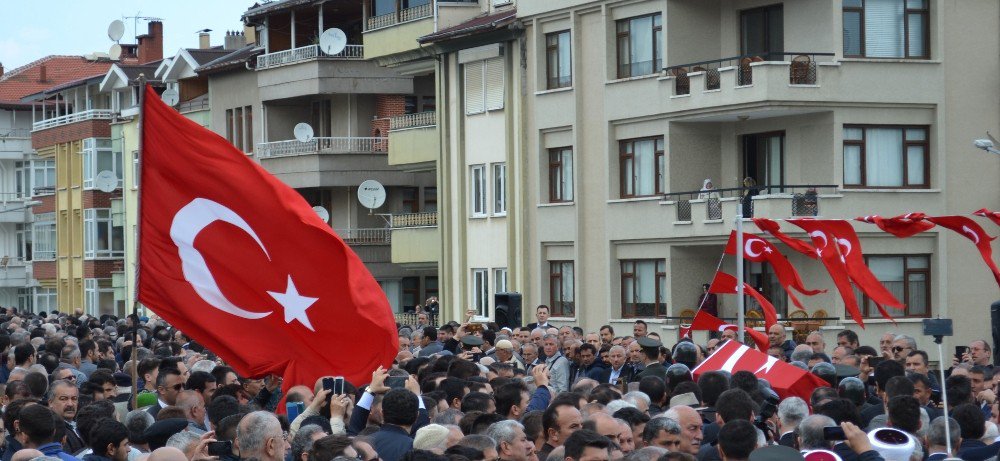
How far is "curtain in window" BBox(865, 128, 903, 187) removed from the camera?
37.2 m

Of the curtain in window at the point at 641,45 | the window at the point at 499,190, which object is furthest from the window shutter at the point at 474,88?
the curtain in window at the point at 641,45

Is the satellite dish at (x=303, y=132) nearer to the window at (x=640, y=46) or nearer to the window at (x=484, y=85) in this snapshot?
the window at (x=484, y=85)

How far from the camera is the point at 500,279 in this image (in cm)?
4559

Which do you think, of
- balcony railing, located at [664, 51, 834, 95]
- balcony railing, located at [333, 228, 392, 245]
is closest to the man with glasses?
balcony railing, located at [664, 51, 834, 95]

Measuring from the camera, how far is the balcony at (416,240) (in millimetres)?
49094

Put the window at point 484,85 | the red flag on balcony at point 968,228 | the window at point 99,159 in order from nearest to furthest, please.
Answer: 1. the red flag on balcony at point 968,228
2. the window at point 484,85
3. the window at point 99,159

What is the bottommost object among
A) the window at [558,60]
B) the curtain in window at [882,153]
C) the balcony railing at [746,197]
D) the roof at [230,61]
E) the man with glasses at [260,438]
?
the man with glasses at [260,438]

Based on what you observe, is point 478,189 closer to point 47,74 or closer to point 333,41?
point 333,41

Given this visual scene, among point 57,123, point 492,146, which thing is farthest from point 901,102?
point 57,123

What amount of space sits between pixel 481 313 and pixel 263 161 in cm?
1427

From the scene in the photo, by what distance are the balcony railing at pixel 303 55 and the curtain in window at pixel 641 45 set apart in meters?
15.2

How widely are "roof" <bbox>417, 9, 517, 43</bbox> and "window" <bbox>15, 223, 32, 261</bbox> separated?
5081cm

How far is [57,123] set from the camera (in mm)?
82938

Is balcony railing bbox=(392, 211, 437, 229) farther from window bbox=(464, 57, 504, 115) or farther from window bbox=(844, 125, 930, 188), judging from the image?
window bbox=(844, 125, 930, 188)
